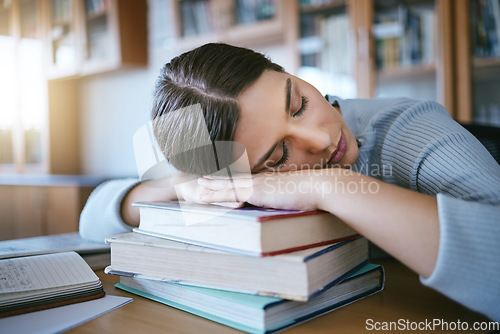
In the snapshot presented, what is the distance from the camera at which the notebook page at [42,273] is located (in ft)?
1.94

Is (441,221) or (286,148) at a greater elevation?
(286,148)

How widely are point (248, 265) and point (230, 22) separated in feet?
6.60

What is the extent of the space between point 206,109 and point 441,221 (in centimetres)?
46

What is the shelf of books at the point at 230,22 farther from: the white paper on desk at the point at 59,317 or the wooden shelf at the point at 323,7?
the white paper on desk at the point at 59,317

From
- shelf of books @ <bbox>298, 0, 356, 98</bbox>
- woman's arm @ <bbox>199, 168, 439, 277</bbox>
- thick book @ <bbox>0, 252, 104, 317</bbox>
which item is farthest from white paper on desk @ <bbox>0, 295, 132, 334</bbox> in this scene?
shelf of books @ <bbox>298, 0, 356, 98</bbox>

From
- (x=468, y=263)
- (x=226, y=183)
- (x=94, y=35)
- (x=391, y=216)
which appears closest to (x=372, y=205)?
(x=391, y=216)

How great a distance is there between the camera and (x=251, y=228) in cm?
50

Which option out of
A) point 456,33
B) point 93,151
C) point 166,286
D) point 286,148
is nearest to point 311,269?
point 166,286

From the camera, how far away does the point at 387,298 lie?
60 cm

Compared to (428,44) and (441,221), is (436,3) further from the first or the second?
(441,221)

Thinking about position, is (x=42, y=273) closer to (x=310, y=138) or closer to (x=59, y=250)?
(x=59, y=250)

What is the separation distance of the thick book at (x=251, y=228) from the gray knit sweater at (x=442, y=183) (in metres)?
0.14

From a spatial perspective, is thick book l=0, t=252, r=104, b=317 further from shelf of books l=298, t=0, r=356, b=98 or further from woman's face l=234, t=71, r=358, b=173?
shelf of books l=298, t=0, r=356, b=98

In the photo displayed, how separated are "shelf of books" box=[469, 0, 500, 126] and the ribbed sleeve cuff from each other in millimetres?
1372
